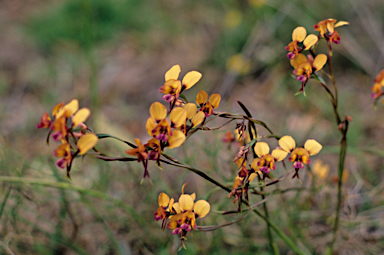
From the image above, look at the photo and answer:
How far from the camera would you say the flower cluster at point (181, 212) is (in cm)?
53

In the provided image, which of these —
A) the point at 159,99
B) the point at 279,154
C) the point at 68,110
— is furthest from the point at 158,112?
the point at 159,99

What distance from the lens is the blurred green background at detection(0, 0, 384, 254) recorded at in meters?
1.06

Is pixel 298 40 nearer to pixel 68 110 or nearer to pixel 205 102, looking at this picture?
pixel 205 102

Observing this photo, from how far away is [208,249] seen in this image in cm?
102

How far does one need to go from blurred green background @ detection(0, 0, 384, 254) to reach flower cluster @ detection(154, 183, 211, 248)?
0.69 feet

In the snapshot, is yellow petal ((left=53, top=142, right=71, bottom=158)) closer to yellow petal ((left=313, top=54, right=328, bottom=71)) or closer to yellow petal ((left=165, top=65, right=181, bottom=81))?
yellow petal ((left=165, top=65, right=181, bottom=81))

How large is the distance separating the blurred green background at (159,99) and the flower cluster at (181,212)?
21 cm

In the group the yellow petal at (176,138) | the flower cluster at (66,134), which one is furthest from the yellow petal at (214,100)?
the flower cluster at (66,134)

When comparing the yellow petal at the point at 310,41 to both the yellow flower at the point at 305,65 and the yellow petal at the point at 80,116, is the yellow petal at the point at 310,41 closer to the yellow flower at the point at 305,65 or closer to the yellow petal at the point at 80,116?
the yellow flower at the point at 305,65

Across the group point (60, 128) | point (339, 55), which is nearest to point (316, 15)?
point (339, 55)

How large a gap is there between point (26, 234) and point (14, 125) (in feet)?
3.45

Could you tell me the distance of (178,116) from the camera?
A: 483 mm

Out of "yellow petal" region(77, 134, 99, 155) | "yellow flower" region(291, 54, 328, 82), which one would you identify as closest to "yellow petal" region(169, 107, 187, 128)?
"yellow petal" region(77, 134, 99, 155)

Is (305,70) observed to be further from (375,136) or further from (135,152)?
(375,136)
